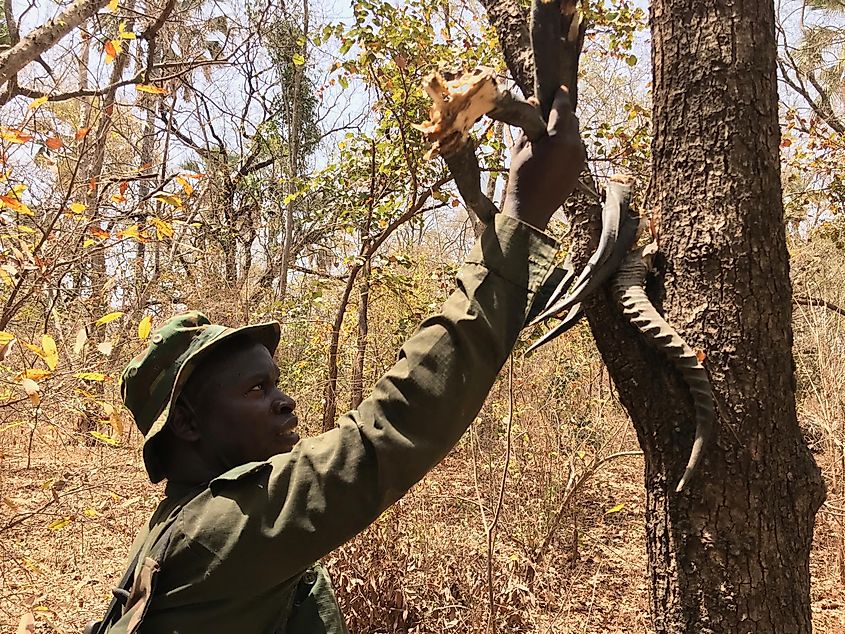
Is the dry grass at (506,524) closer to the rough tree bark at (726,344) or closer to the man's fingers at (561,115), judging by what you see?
the rough tree bark at (726,344)

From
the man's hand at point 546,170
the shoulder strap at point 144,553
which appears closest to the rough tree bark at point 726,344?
the man's hand at point 546,170

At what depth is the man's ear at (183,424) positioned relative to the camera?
42.0 inches

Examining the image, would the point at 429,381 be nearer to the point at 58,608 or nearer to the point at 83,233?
the point at 83,233

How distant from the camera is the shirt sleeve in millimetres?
792

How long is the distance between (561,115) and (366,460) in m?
0.53

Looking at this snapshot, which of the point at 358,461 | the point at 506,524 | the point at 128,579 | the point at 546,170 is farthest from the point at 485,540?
the point at 546,170

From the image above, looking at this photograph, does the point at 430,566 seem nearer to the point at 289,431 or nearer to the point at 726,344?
the point at 726,344

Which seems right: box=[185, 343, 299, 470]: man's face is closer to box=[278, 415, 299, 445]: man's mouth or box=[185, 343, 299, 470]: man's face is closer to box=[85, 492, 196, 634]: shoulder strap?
box=[278, 415, 299, 445]: man's mouth

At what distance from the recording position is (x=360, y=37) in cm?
427

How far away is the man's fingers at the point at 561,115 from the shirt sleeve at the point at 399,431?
0.14 metres

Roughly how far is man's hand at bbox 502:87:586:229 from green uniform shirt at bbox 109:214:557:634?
1.4 inches

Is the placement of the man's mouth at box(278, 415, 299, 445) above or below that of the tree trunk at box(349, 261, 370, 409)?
below

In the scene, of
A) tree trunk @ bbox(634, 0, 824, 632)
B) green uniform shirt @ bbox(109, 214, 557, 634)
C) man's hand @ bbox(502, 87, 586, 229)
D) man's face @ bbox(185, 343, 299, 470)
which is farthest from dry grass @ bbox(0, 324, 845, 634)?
man's hand @ bbox(502, 87, 586, 229)

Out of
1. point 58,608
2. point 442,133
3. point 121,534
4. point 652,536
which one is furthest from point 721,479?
point 121,534
